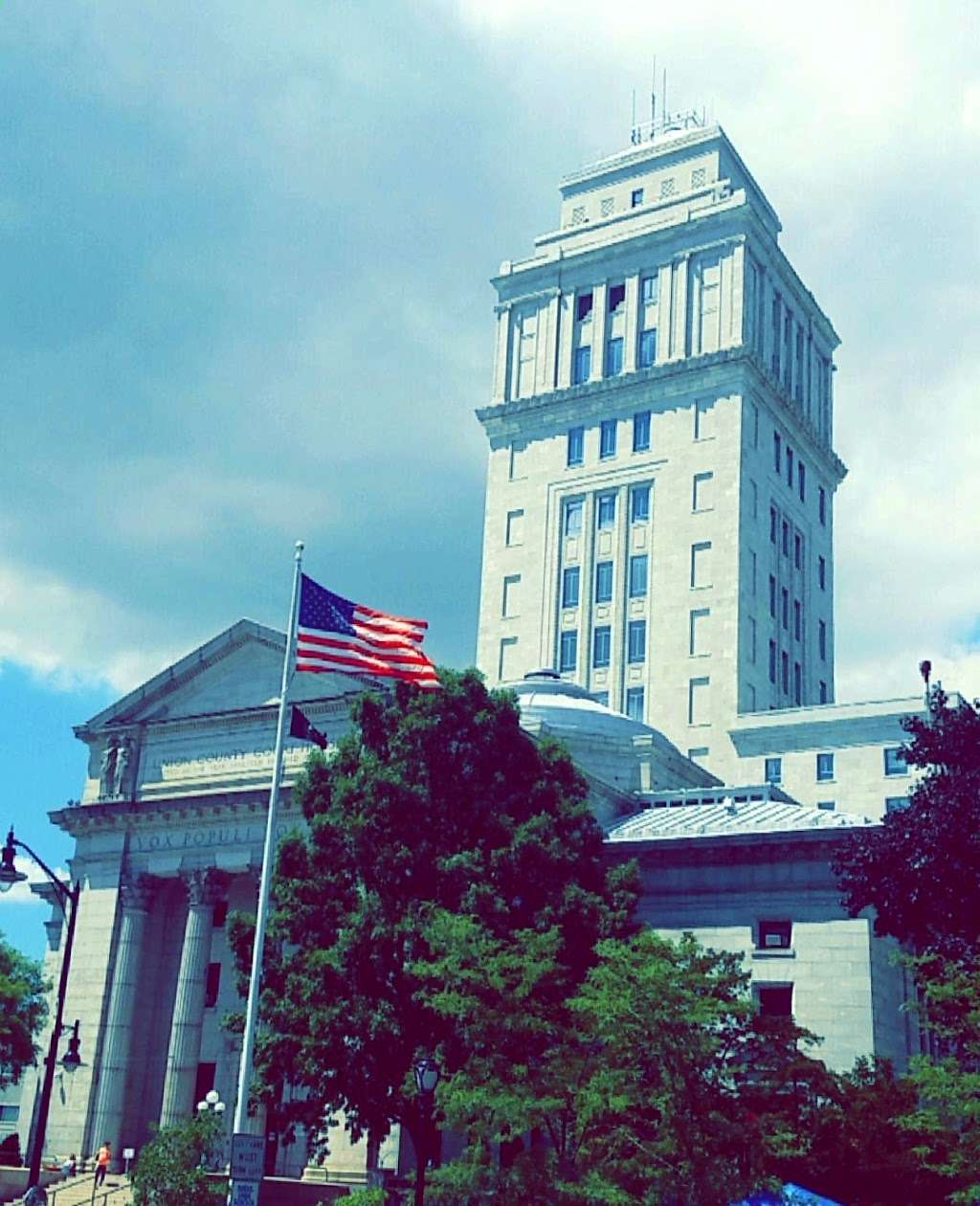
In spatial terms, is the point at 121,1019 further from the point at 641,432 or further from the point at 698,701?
the point at 641,432

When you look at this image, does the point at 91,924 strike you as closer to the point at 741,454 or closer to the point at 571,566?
the point at 571,566

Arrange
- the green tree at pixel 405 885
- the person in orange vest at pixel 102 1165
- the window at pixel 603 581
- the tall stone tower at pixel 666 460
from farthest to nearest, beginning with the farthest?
the window at pixel 603 581 → the tall stone tower at pixel 666 460 → the person in orange vest at pixel 102 1165 → the green tree at pixel 405 885

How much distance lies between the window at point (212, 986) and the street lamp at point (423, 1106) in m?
21.2

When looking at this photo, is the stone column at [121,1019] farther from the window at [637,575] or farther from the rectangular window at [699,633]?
the window at [637,575]

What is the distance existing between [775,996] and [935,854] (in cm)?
1620

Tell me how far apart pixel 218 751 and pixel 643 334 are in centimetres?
4697

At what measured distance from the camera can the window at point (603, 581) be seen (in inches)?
3548

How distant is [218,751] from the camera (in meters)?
59.6

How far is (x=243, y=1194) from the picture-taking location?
2878cm

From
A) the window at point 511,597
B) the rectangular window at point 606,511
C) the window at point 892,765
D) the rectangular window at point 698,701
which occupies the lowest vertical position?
the window at point 892,765

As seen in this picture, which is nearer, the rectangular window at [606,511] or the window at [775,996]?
the window at [775,996]

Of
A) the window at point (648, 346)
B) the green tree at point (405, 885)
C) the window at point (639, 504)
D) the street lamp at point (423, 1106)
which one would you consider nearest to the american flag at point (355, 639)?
the green tree at point (405, 885)

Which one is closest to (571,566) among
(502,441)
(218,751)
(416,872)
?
(502,441)

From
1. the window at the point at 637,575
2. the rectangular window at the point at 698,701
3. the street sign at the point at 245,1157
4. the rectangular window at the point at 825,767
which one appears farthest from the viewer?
the window at the point at 637,575
